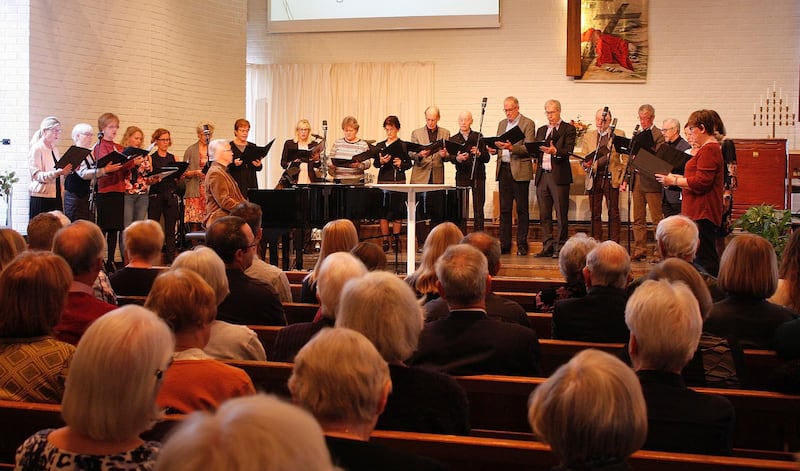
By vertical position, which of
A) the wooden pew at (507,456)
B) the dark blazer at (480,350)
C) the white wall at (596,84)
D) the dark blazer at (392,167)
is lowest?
the wooden pew at (507,456)

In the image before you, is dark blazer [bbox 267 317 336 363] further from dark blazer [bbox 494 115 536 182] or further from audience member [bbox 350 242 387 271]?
dark blazer [bbox 494 115 536 182]

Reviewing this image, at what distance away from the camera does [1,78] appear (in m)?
9.23

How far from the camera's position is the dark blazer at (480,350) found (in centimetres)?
317

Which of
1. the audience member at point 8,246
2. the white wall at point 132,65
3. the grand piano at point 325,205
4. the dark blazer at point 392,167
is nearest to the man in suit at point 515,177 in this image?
the dark blazer at point 392,167

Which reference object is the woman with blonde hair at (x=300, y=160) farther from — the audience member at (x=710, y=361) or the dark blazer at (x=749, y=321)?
the audience member at (x=710, y=361)

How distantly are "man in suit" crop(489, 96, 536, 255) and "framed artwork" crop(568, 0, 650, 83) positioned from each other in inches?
95.9

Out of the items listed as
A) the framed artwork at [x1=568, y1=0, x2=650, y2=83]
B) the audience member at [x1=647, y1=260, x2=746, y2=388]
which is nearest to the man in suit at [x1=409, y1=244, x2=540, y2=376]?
the audience member at [x1=647, y1=260, x2=746, y2=388]

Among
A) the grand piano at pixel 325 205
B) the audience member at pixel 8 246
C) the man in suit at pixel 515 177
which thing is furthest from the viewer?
the man in suit at pixel 515 177

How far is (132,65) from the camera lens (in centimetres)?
1066

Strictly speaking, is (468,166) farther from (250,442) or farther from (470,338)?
(250,442)

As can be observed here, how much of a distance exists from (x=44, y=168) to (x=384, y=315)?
703 centimetres

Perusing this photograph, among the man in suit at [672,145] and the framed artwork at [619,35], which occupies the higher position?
the framed artwork at [619,35]

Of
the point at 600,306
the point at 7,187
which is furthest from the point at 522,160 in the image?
the point at 600,306

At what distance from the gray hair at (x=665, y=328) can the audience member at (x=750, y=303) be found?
4.07 ft
